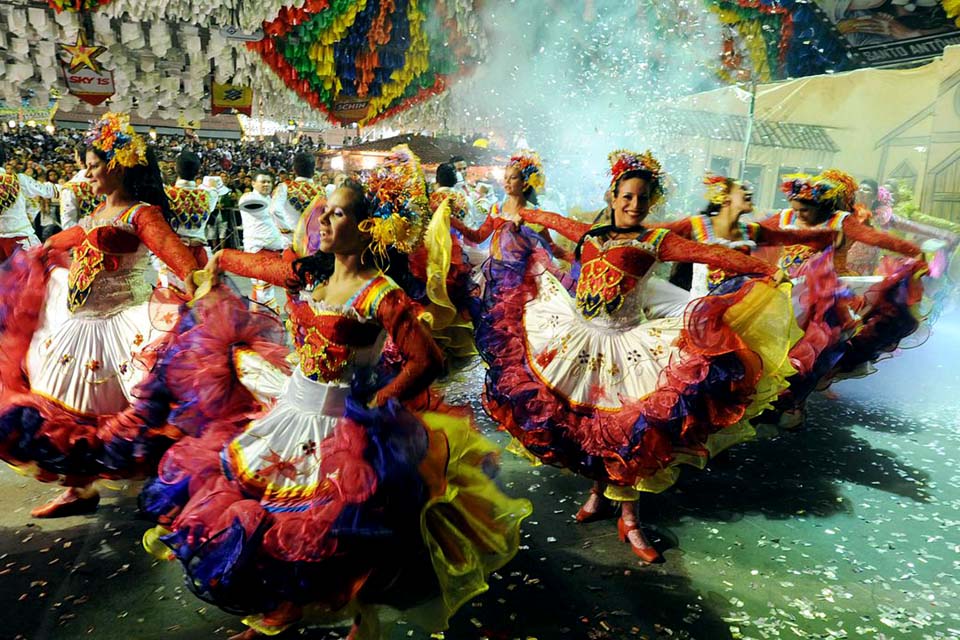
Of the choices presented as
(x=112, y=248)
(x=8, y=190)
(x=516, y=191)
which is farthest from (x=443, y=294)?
(x=8, y=190)

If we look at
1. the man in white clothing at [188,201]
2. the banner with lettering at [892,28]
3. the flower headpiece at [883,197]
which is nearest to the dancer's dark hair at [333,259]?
the man in white clothing at [188,201]

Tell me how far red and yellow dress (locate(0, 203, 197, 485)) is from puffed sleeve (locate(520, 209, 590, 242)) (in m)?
2.13

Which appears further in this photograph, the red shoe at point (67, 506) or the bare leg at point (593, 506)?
the bare leg at point (593, 506)

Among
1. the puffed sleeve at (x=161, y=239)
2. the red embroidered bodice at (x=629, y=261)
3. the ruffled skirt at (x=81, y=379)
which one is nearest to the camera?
the ruffled skirt at (x=81, y=379)

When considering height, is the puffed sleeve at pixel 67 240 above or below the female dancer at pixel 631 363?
above

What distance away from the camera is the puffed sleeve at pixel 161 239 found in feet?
9.70

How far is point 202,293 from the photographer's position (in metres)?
2.63

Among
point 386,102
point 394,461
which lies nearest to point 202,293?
point 394,461

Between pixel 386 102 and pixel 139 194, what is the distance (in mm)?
5018

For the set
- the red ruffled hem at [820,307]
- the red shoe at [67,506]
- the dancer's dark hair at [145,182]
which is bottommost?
the red shoe at [67,506]

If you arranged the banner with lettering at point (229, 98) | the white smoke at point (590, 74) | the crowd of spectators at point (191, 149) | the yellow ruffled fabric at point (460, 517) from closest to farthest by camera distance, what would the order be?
1. the yellow ruffled fabric at point (460, 517)
2. the banner with lettering at point (229, 98)
3. the white smoke at point (590, 74)
4. the crowd of spectators at point (191, 149)

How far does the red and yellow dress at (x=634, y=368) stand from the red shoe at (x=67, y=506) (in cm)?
213

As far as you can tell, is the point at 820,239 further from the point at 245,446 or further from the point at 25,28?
the point at 25,28

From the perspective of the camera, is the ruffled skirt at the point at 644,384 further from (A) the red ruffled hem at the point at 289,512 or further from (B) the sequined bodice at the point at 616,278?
(A) the red ruffled hem at the point at 289,512
